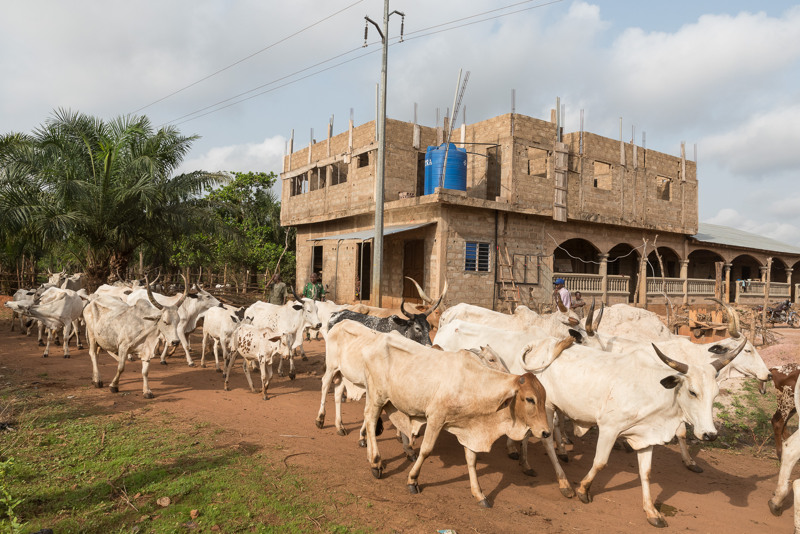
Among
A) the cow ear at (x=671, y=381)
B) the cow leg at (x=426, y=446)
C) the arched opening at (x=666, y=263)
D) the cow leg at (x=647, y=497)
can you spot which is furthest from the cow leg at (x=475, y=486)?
the arched opening at (x=666, y=263)

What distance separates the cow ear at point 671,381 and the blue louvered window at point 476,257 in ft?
41.6

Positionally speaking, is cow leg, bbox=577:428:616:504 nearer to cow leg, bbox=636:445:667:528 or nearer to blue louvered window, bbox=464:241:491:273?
cow leg, bbox=636:445:667:528

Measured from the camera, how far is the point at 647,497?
4.99 m

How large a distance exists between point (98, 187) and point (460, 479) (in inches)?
581

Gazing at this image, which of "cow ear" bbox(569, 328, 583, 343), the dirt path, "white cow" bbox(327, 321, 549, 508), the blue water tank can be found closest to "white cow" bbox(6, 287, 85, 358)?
the dirt path

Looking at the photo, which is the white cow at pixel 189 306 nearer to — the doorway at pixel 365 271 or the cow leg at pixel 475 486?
the cow leg at pixel 475 486

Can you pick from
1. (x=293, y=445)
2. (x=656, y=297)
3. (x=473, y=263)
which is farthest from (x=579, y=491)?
(x=656, y=297)

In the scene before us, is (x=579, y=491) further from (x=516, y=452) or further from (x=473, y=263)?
Answer: (x=473, y=263)

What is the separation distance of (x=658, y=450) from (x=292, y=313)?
7126 millimetres

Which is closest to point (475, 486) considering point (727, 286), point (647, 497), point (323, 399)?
point (647, 497)

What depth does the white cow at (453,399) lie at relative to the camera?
497cm

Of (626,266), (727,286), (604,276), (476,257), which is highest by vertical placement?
(626,266)

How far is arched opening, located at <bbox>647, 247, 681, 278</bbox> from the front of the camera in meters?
A: 26.0

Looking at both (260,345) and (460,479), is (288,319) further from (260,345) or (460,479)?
(460,479)
